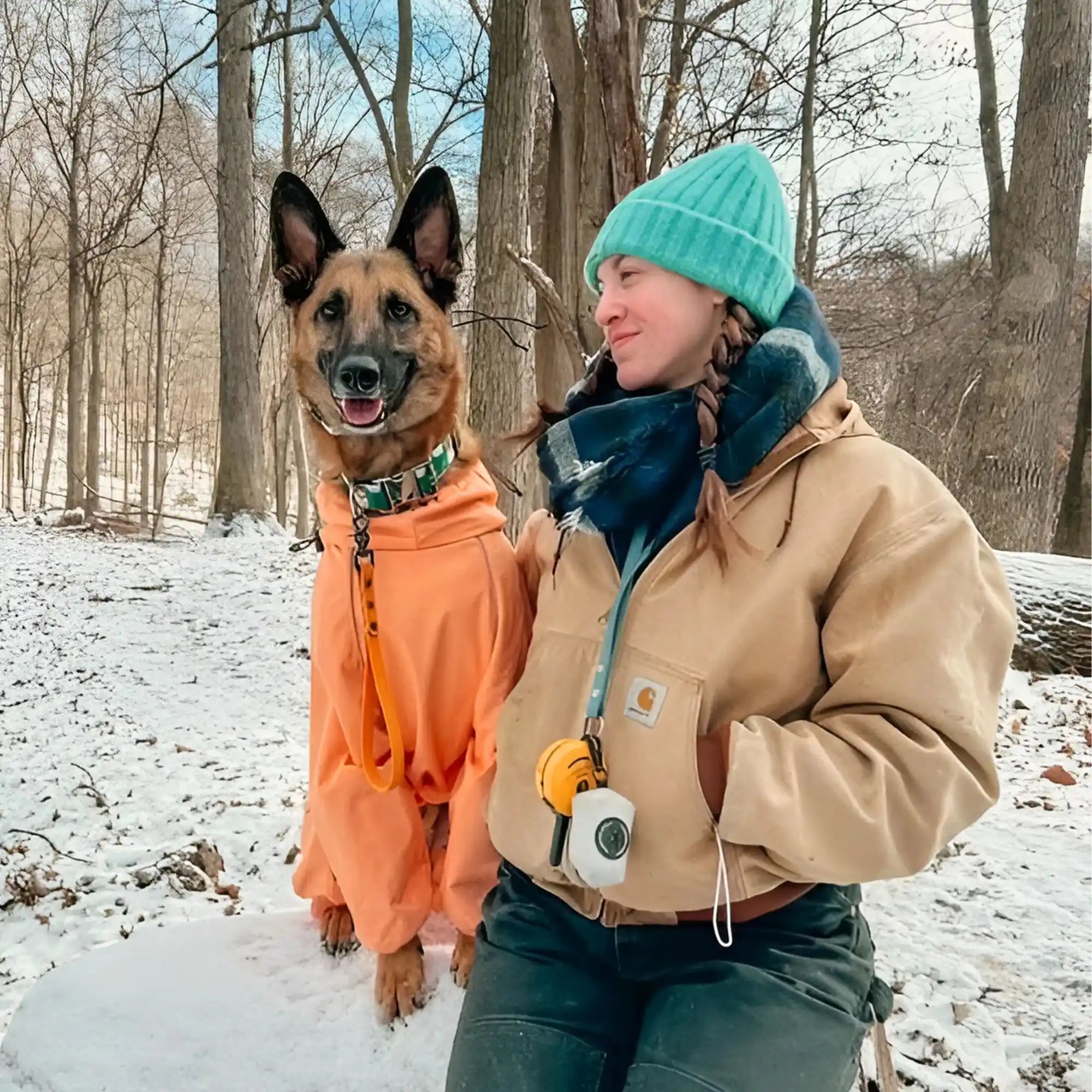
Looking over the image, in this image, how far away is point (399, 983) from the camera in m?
2.12

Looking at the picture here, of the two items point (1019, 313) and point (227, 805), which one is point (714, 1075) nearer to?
point (227, 805)

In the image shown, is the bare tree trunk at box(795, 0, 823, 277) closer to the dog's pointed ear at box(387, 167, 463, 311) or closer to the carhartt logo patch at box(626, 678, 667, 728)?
the dog's pointed ear at box(387, 167, 463, 311)

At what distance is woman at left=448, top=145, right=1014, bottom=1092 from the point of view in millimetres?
1454

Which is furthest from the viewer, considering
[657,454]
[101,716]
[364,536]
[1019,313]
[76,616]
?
[76,616]

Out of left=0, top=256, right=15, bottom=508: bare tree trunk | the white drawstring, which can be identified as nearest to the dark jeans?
the white drawstring

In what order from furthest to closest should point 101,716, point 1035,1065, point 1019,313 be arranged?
point 1019,313 < point 101,716 < point 1035,1065

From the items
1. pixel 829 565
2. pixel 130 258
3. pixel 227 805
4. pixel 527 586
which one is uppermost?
pixel 130 258

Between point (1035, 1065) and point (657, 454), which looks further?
point (1035, 1065)

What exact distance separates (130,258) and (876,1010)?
76.0ft

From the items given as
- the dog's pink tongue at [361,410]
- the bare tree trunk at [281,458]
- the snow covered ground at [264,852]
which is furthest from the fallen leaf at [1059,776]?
the bare tree trunk at [281,458]

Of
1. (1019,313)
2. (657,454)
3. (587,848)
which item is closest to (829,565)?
(657,454)

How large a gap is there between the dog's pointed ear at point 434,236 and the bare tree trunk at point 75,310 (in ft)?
51.5

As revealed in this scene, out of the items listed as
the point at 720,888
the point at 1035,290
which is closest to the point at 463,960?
the point at 720,888

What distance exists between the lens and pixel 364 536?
216 centimetres
